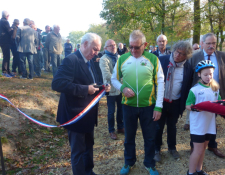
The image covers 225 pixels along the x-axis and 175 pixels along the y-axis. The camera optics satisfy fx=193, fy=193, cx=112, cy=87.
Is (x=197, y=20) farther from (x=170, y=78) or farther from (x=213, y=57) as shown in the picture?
(x=170, y=78)

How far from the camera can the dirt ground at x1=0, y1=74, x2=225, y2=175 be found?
12.0 feet

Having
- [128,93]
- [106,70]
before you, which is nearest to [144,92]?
[128,93]

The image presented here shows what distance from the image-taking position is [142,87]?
303 cm

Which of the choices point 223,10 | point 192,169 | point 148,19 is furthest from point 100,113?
point 148,19

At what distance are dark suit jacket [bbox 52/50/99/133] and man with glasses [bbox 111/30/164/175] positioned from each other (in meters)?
0.62

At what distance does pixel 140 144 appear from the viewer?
467cm

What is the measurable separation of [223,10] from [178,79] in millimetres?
12555

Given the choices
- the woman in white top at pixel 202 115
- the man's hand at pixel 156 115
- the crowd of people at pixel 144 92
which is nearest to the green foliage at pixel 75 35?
the crowd of people at pixel 144 92

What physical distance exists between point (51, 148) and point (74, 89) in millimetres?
2579

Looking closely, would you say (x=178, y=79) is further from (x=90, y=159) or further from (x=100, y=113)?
(x=100, y=113)

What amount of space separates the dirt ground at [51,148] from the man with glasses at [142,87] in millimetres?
873

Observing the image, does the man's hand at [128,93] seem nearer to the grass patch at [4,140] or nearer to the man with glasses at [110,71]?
the man with glasses at [110,71]

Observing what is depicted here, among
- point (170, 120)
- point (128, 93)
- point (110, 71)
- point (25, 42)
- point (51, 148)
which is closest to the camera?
point (128, 93)

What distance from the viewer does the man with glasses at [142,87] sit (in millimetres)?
3022
